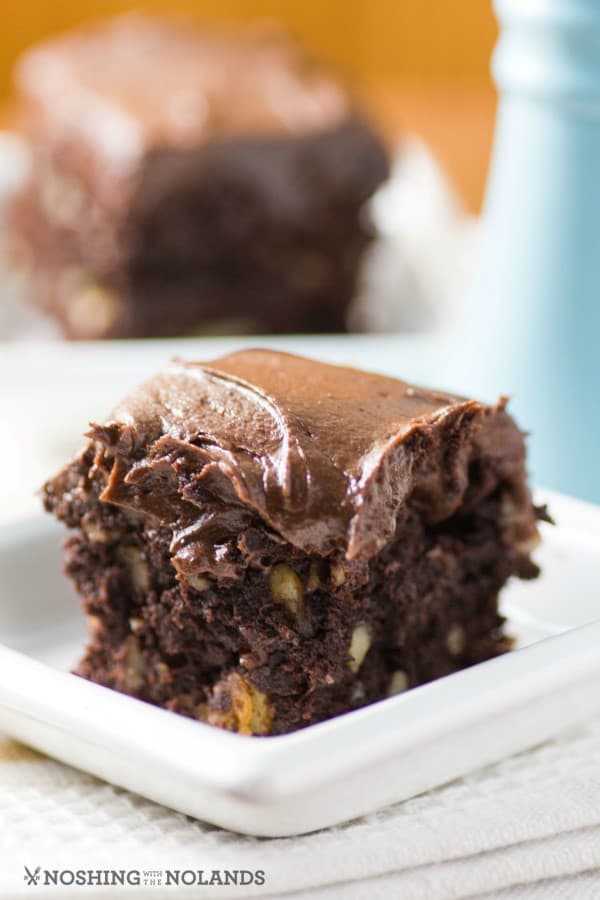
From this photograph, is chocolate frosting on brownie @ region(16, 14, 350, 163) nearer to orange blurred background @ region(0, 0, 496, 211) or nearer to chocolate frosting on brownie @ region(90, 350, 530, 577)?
orange blurred background @ region(0, 0, 496, 211)

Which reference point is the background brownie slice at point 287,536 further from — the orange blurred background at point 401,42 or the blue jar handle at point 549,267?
the orange blurred background at point 401,42

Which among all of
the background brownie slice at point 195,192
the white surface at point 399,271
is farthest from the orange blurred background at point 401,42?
the background brownie slice at point 195,192

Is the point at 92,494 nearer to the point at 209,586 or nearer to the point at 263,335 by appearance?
the point at 209,586

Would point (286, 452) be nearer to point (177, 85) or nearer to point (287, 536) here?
point (287, 536)

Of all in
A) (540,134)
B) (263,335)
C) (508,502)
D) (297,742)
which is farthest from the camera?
(263,335)

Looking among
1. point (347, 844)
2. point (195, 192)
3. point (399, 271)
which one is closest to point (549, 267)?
point (347, 844)

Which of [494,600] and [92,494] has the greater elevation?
[92,494]

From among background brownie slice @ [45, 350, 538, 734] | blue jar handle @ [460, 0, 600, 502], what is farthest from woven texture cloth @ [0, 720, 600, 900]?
blue jar handle @ [460, 0, 600, 502]

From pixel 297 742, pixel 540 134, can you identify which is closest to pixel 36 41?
pixel 540 134
